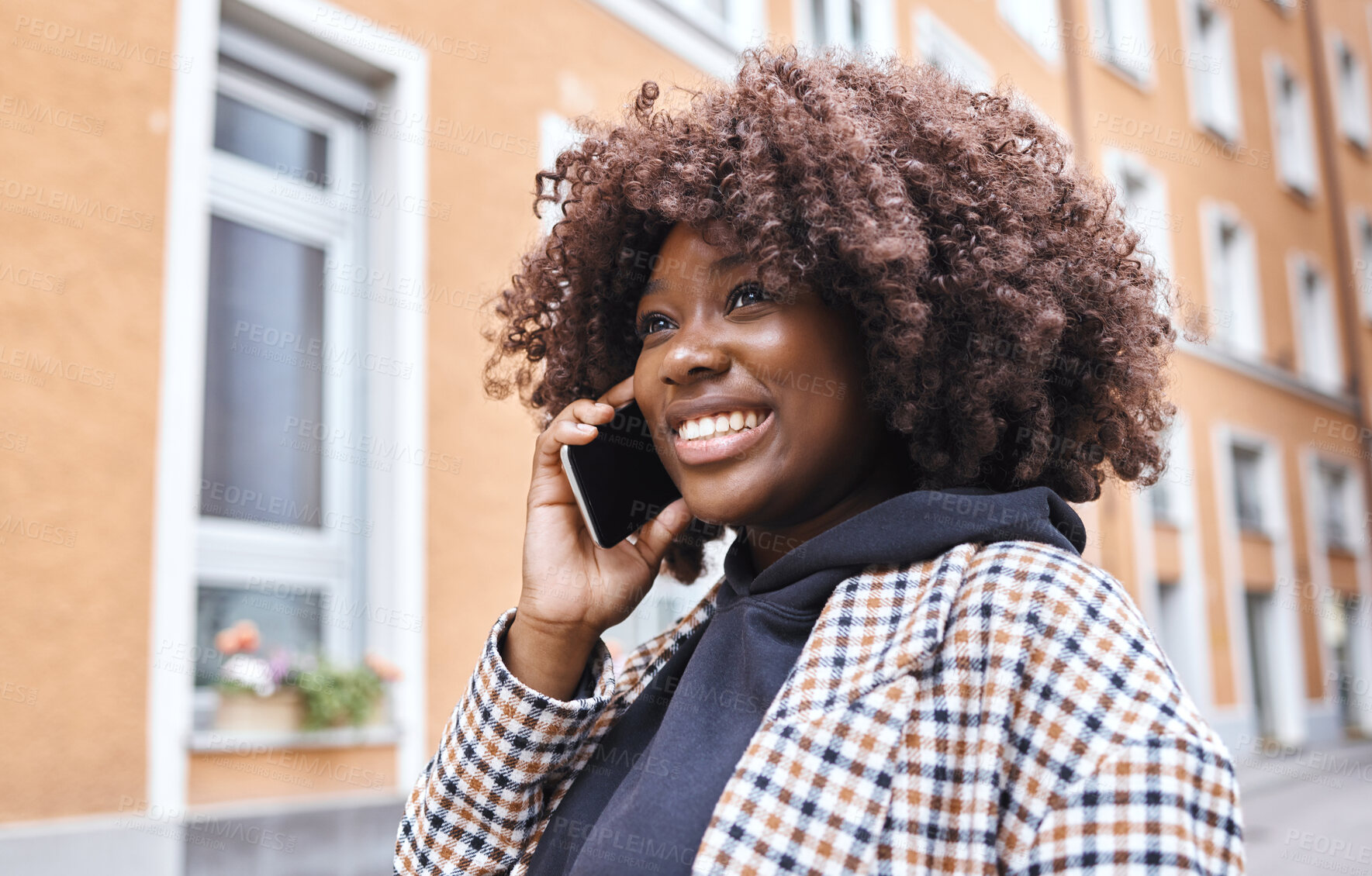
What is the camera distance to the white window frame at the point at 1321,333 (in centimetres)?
1866

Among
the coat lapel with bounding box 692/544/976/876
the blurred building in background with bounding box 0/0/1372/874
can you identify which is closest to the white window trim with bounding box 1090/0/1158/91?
the blurred building in background with bounding box 0/0/1372/874

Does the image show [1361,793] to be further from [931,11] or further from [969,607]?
[969,607]

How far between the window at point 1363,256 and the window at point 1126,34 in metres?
6.59

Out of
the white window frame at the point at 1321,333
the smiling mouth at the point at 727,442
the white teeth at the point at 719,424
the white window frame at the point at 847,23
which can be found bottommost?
the smiling mouth at the point at 727,442

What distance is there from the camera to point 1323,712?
16766 millimetres

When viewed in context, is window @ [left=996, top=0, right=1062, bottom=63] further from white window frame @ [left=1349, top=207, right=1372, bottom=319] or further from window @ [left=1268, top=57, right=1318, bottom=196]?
white window frame @ [left=1349, top=207, right=1372, bottom=319]

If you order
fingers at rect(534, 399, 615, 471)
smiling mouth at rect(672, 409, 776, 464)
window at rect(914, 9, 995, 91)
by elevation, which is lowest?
smiling mouth at rect(672, 409, 776, 464)

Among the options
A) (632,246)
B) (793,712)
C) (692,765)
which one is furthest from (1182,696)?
(632,246)

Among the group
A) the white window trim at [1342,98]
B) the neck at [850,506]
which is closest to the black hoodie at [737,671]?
the neck at [850,506]

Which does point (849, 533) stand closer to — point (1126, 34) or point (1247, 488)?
point (1126, 34)

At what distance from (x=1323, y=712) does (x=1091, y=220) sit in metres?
17.5

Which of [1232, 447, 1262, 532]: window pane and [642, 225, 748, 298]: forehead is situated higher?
[1232, 447, 1262, 532]: window pane

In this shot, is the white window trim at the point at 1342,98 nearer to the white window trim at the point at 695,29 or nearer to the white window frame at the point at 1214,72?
the white window frame at the point at 1214,72

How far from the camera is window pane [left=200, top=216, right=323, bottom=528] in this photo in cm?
543
